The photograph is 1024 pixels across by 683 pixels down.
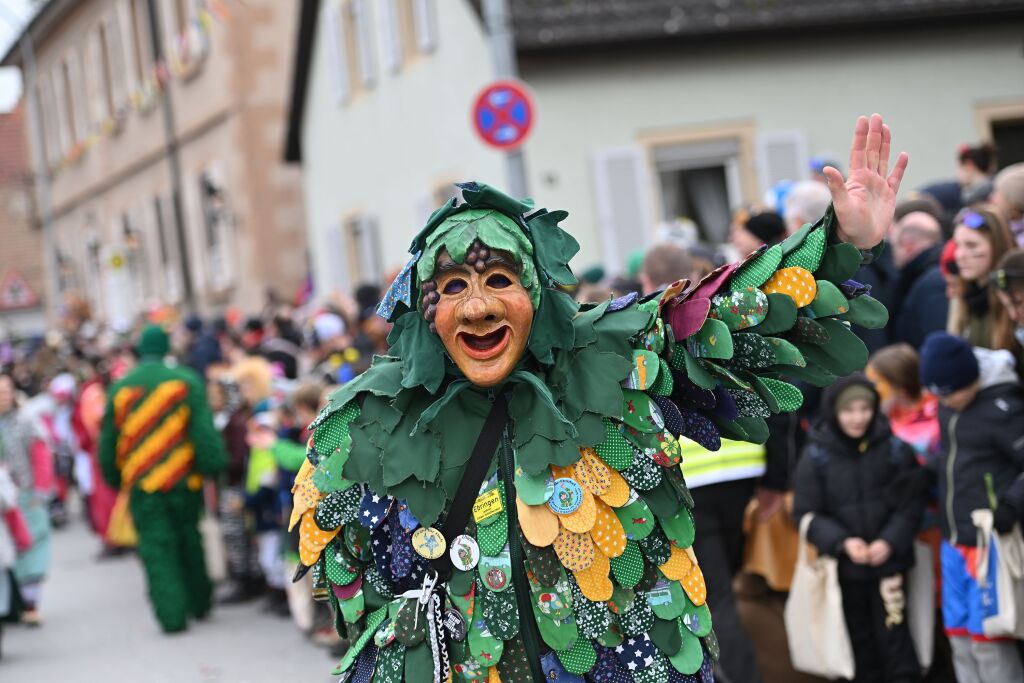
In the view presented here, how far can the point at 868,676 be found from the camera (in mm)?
5977

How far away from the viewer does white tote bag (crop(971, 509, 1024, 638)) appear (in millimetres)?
5414

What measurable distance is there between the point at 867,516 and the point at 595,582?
2.76 metres

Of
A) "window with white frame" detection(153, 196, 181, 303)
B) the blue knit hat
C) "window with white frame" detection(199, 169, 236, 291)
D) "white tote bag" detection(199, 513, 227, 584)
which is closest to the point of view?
the blue knit hat

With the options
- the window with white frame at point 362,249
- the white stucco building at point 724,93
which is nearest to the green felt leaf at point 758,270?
the white stucco building at point 724,93

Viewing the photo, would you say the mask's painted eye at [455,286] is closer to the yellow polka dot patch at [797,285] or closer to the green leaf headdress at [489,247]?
the green leaf headdress at [489,247]

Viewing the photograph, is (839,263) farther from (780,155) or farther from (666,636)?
(780,155)

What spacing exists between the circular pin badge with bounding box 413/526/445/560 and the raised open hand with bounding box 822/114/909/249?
3.78ft

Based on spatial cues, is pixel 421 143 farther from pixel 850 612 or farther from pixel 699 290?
pixel 699 290

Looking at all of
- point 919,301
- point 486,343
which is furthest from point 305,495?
point 919,301

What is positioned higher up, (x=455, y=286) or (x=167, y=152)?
(x=167, y=152)

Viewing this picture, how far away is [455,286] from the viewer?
345cm

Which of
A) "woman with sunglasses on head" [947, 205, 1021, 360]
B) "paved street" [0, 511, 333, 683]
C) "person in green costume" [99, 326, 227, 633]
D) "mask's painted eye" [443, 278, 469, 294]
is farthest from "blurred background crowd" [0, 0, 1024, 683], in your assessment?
"mask's painted eye" [443, 278, 469, 294]

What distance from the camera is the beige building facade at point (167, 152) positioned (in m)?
24.9

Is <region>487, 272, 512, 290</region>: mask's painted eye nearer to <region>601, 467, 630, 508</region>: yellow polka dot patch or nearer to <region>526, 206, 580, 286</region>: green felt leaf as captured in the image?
<region>526, 206, 580, 286</region>: green felt leaf
